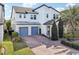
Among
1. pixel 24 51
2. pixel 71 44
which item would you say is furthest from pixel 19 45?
pixel 71 44

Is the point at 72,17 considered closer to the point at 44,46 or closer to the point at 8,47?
the point at 44,46

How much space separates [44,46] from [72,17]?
38 centimetres

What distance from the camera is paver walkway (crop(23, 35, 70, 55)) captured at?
204cm

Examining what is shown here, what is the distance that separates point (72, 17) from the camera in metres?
2.06

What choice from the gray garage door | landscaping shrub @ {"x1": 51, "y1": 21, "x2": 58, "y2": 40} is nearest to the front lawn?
the gray garage door

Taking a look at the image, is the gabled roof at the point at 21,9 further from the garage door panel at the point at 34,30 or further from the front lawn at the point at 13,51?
the front lawn at the point at 13,51

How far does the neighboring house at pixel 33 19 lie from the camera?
2074 mm

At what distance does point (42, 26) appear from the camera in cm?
210

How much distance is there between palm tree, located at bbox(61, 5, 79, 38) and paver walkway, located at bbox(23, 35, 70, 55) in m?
0.19

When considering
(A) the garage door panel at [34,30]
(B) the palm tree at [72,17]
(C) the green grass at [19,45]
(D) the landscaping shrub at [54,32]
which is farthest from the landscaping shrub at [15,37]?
(B) the palm tree at [72,17]

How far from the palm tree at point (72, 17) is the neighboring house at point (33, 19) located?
8cm

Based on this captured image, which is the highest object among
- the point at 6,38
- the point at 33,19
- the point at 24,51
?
the point at 33,19

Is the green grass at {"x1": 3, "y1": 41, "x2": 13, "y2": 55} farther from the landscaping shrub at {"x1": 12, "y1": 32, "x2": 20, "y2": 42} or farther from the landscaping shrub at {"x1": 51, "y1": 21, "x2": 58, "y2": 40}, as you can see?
the landscaping shrub at {"x1": 51, "y1": 21, "x2": 58, "y2": 40}
